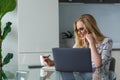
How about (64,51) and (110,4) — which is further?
(110,4)

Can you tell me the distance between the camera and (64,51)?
2121mm

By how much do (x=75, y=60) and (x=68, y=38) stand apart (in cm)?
296

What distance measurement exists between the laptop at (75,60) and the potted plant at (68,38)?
283 cm

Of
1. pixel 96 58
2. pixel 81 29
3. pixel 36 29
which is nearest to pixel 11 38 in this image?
pixel 36 29

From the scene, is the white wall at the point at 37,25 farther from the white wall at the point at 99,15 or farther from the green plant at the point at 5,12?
the white wall at the point at 99,15

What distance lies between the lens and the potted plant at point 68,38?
16.3 feet

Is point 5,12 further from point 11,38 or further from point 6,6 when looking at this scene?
point 11,38

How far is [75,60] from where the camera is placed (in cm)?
209

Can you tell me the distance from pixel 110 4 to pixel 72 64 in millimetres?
3430

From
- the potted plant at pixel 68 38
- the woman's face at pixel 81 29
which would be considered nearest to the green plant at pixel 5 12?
the potted plant at pixel 68 38

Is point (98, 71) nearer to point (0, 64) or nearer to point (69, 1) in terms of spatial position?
point (0, 64)

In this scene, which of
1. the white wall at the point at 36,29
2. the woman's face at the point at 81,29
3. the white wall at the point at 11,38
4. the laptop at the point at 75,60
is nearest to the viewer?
the laptop at the point at 75,60

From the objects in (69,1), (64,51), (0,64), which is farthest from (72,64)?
(69,1)

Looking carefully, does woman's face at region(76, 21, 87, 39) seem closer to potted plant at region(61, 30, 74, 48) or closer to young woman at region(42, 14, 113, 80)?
young woman at region(42, 14, 113, 80)
